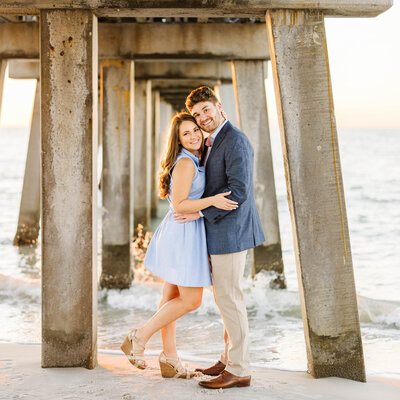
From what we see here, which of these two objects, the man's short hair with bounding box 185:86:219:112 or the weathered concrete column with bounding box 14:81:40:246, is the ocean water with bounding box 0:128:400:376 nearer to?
the weathered concrete column with bounding box 14:81:40:246

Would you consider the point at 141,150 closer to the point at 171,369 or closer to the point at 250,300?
the point at 250,300

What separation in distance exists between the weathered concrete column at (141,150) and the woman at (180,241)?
26.9ft

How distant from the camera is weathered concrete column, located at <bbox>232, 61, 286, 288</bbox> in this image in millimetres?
8109

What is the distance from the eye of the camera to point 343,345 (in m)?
3.99

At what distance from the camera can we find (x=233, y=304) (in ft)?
12.0

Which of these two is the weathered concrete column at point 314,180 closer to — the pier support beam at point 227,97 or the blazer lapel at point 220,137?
the blazer lapel at point 220,137

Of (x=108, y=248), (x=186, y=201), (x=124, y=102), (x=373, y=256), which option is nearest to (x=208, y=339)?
(x=186, y=201)

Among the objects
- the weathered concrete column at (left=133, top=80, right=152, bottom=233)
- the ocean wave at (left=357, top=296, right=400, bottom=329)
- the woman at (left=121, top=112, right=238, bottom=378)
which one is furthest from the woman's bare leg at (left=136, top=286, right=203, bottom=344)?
the weathered concrete column at (left=133, top=80, right=152, bottom=233)

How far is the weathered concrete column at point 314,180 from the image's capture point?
13.0ft

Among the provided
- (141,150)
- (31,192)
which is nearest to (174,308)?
(141,150)

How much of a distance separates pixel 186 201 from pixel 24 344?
2543 millimetres

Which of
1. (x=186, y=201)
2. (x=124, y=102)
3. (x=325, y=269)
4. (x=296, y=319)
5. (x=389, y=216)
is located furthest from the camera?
(x=389, y=216)

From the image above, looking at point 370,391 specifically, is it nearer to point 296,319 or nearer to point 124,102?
point 296,319

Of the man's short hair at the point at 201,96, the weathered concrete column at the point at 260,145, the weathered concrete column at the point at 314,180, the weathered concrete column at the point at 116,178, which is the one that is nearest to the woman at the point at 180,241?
the man's short hair at the point at 201,96
